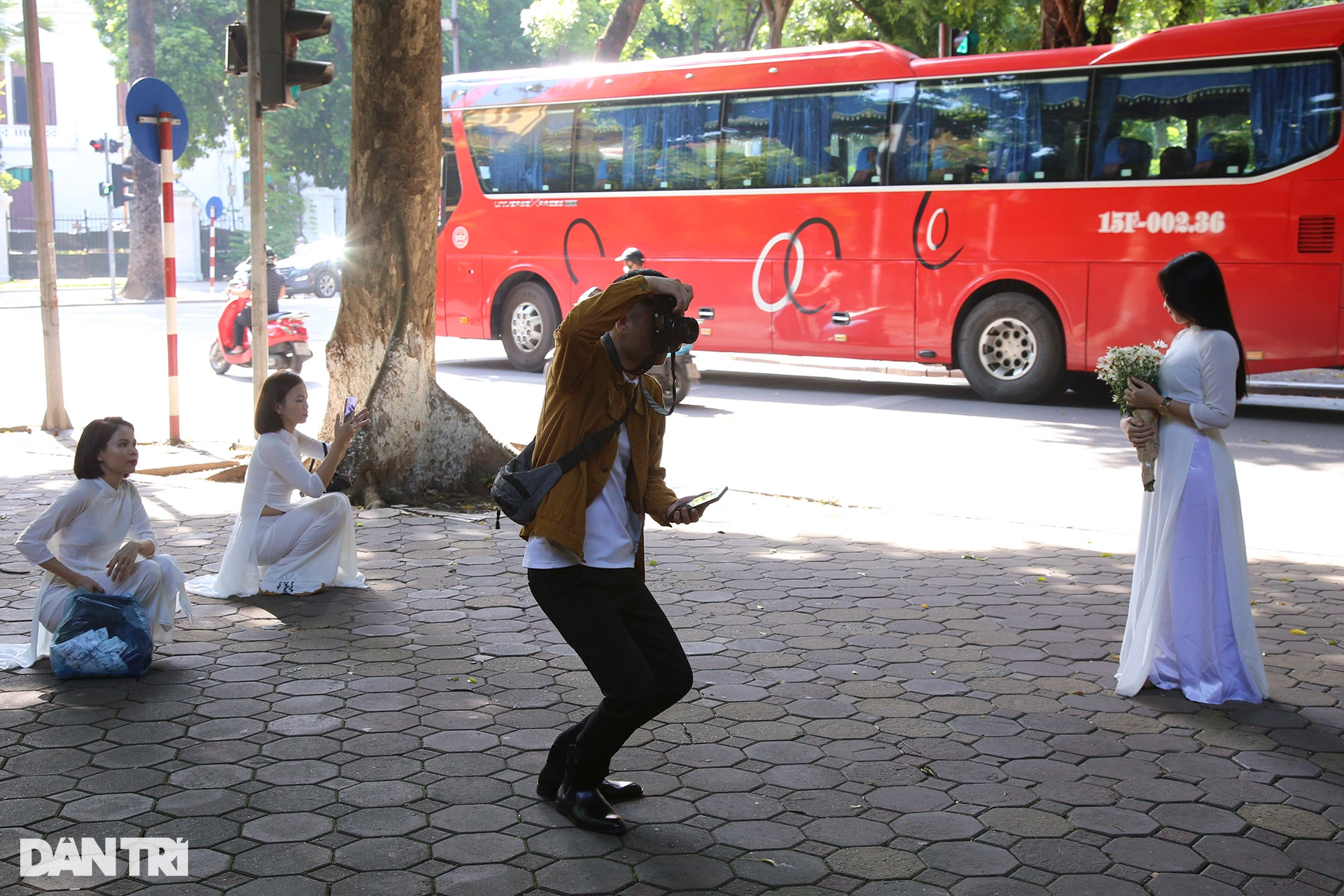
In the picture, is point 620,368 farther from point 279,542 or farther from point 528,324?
point 528,324

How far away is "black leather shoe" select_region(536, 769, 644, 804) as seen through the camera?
3.88 metres

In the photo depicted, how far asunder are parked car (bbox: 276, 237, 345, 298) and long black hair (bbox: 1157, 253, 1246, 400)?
33645 mm

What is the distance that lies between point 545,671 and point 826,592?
1.83 m

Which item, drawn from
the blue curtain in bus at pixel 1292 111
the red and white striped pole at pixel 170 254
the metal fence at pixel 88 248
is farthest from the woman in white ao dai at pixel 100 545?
the metal fence at pixel 88 248

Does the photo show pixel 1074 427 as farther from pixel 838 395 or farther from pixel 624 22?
pixel 624 22

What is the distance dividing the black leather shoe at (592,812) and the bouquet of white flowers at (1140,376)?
2.48 meters

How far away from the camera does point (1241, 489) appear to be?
30.1 feet

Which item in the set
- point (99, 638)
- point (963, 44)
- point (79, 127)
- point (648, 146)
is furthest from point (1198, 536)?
point (79, 127)

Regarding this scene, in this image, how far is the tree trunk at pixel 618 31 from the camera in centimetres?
2259

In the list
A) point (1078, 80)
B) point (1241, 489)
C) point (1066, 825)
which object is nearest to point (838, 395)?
point (1078, 80)

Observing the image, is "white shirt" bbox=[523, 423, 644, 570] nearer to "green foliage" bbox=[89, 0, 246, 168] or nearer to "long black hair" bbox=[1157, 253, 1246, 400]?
"long black hair" bbox=[1157, 253, 1246, 400]

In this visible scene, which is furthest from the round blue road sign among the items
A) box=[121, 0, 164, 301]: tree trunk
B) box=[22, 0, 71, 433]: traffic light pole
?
box=[121, 0, 164, 301]: tree trunk

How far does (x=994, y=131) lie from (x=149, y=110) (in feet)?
28.1

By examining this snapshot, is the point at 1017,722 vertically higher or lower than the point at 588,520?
lower
